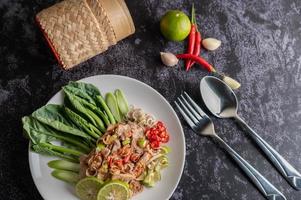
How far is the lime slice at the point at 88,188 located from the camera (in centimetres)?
170

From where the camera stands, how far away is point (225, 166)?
1966mm

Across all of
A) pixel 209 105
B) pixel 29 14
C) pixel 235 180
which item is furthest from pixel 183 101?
pixel 29 14

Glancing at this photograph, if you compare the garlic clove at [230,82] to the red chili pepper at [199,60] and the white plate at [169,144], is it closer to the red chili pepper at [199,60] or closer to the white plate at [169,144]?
the red chili pepper at [199,60]

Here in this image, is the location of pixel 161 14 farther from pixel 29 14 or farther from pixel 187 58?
pixel 29 14

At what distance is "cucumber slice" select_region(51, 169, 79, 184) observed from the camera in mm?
1789

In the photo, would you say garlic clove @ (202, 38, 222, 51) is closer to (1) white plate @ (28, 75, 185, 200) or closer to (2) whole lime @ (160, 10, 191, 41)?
(2) whole lime @ (160, 10, 191, 41)

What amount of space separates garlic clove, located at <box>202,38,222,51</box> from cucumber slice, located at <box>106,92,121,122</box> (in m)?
0.54

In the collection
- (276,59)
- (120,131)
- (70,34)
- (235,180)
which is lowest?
(235,180)

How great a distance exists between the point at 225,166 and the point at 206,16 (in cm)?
77

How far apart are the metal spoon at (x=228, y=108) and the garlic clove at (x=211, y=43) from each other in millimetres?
166

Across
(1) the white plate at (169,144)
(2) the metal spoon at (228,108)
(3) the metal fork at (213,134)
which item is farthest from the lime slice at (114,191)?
(2) the metal spoon at (228,108)

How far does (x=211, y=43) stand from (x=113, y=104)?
1.91 feet

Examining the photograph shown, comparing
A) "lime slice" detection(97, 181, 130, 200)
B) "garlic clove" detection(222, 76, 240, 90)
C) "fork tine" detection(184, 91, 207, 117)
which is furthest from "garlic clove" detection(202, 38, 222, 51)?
"lime slice" detection(97, 181, 130, 200)

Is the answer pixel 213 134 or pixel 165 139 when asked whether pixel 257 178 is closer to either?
pixel 213 134
